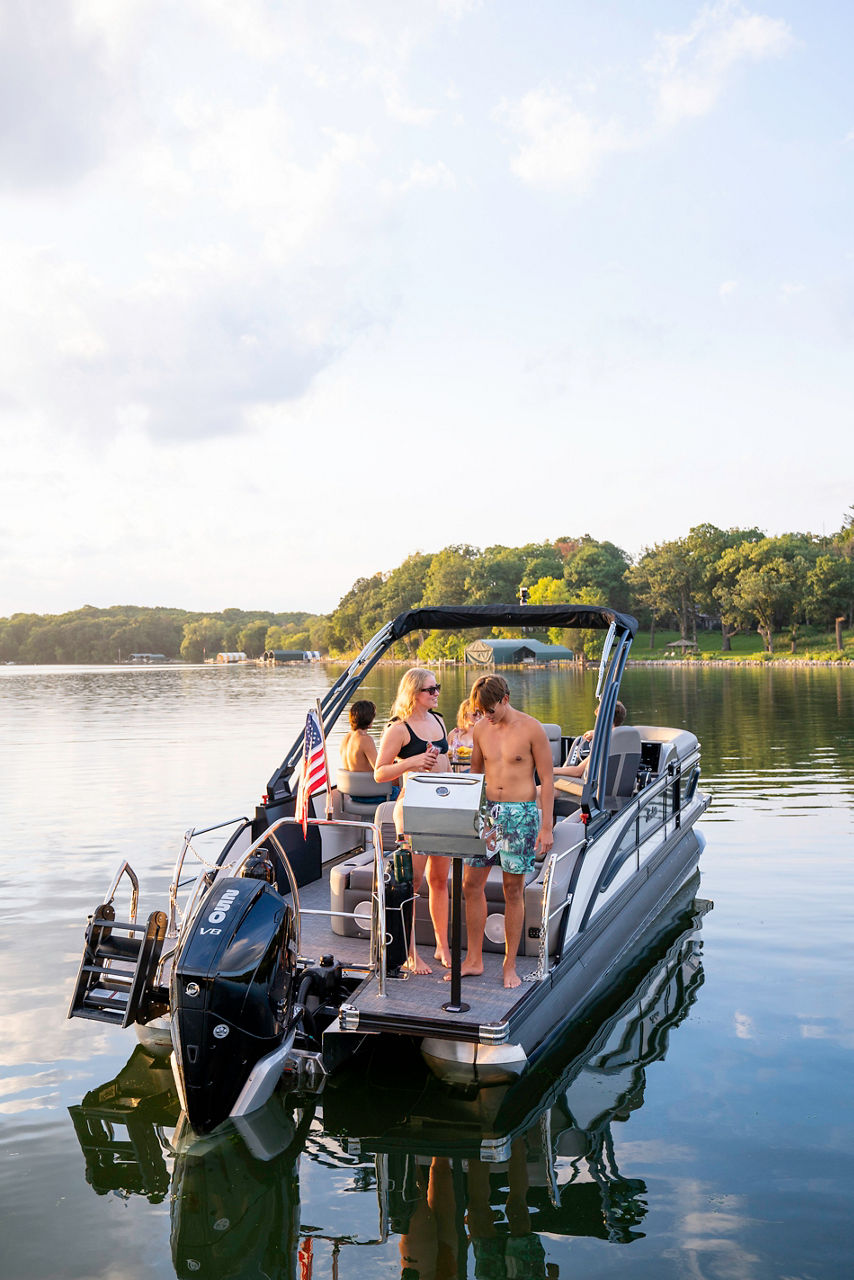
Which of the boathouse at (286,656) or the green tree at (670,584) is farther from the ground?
the green tree at (670,584)

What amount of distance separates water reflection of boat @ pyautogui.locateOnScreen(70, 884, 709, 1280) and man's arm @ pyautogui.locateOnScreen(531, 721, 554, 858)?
139cm

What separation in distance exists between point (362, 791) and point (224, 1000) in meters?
3.57

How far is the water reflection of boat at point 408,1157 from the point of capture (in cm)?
447

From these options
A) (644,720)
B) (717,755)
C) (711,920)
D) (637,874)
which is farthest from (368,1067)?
(644,720)

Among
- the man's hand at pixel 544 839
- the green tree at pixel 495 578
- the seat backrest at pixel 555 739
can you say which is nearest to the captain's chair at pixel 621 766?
the seat backrest at pixel 555 739

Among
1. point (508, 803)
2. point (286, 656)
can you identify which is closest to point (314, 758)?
point (508, 803)

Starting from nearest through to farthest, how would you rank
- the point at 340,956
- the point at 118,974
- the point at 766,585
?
1. the point at 118,974
2. the point at 340,956
3. the point at 766,585

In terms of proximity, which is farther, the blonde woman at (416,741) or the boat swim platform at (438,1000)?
the blonde woman at (416,741)

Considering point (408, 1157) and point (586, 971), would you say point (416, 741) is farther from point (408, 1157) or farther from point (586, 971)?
point (408, 1157)

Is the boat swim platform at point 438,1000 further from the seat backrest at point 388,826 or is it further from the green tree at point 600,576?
the green tree at point 600,576

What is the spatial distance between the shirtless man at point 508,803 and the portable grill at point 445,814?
2.03ft

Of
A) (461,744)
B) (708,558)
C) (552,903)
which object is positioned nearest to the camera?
(552,903)

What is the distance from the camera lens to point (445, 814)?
5117 mm

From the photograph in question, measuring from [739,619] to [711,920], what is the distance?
88.7m
